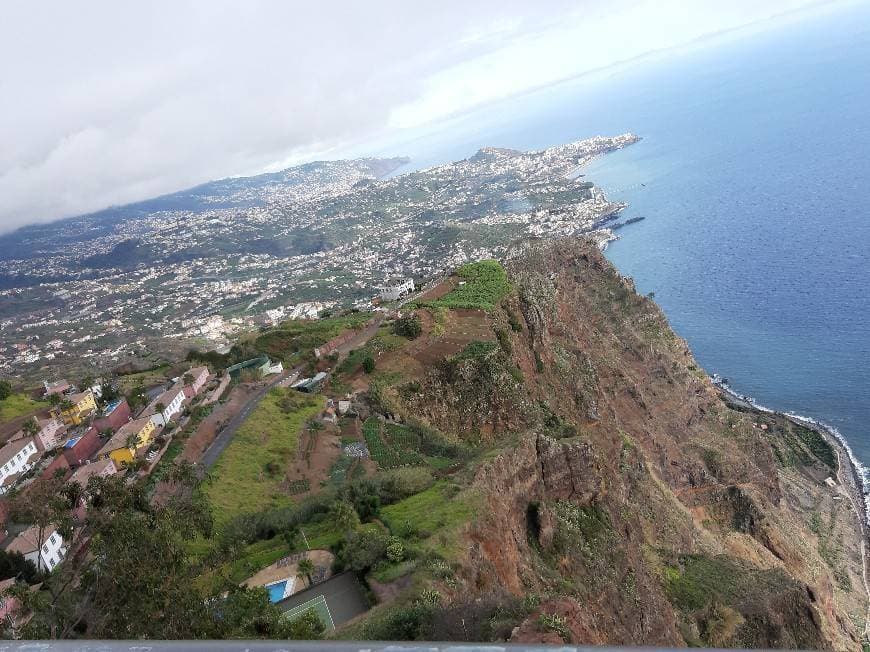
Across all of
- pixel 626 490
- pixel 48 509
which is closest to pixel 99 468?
pixel 48 509

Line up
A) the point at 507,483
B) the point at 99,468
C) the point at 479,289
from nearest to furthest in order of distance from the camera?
the point at 507,483 → the point at 99,468 → the point at 479,289

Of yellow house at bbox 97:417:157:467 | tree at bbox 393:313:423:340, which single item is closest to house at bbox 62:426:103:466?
yellow house at bbox 97:417:157:467

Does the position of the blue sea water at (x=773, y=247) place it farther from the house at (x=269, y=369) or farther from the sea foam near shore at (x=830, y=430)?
the house at (x=269, y=369)

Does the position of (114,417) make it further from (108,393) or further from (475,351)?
(475,351)

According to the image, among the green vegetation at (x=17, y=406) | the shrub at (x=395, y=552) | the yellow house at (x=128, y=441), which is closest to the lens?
the shrub at (x=395, y=552)

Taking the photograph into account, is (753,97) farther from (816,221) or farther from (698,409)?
(698,409)

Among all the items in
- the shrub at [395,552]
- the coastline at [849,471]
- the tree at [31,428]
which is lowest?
the coastline at [849,471]

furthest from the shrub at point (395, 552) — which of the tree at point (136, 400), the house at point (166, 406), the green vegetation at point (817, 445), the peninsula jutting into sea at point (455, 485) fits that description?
the green vegetation at point (817, 445)
